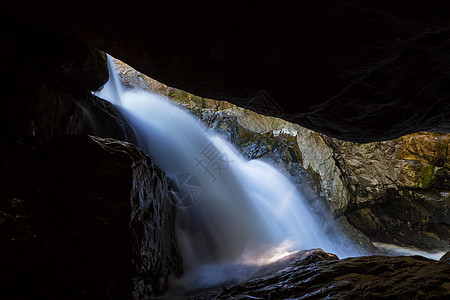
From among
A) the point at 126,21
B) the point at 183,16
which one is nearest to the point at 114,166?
the point at 126,21

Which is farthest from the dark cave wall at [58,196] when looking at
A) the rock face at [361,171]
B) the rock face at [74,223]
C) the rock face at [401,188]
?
the rock face at [401,188]

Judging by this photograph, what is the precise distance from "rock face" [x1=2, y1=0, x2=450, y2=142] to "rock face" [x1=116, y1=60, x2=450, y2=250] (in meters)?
9.33

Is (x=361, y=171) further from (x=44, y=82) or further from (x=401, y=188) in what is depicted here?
(x=44, y=82)

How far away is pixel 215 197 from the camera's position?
28.0 ft

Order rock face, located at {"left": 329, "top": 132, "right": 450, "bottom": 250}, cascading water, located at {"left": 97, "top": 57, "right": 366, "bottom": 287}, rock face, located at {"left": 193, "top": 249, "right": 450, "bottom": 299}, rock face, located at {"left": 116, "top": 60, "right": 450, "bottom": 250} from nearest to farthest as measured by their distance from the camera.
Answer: rock face, located at {"left": 193, "top": 249, "right": 450, "bottom": 299}
cascading water, located at {"left": 97, "top": 57, "right": 366, "bottom": 287}
rock face, located at {"left": 329, "top": 132, "right": 450, "bottom": 250}
rock face, located at {"left": 116, "top": 60, "right": 450, "bottom": 250}

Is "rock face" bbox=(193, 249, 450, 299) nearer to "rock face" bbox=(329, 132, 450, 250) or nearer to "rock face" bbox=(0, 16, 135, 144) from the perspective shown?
"rock face" bbox=(0, 16, 135, 144)

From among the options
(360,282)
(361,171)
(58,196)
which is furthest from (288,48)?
(361,171)

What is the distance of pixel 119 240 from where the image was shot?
3.01 metres

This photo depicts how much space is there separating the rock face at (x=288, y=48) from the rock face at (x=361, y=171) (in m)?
9.33

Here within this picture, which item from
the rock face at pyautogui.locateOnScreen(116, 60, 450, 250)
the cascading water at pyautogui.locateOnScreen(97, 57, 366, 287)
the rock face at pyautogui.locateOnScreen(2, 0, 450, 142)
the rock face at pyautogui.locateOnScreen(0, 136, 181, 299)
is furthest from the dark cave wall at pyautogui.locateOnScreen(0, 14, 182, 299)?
the rock face at pyautogui.locateOnScreen(116, 60, 450, 250)

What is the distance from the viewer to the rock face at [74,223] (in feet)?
8.58

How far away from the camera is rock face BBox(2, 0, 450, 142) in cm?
219

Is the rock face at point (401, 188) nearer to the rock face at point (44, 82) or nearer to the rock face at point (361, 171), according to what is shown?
the rock face at point (361, 171)

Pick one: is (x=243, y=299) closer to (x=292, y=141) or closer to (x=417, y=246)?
(x=292, y=141)
